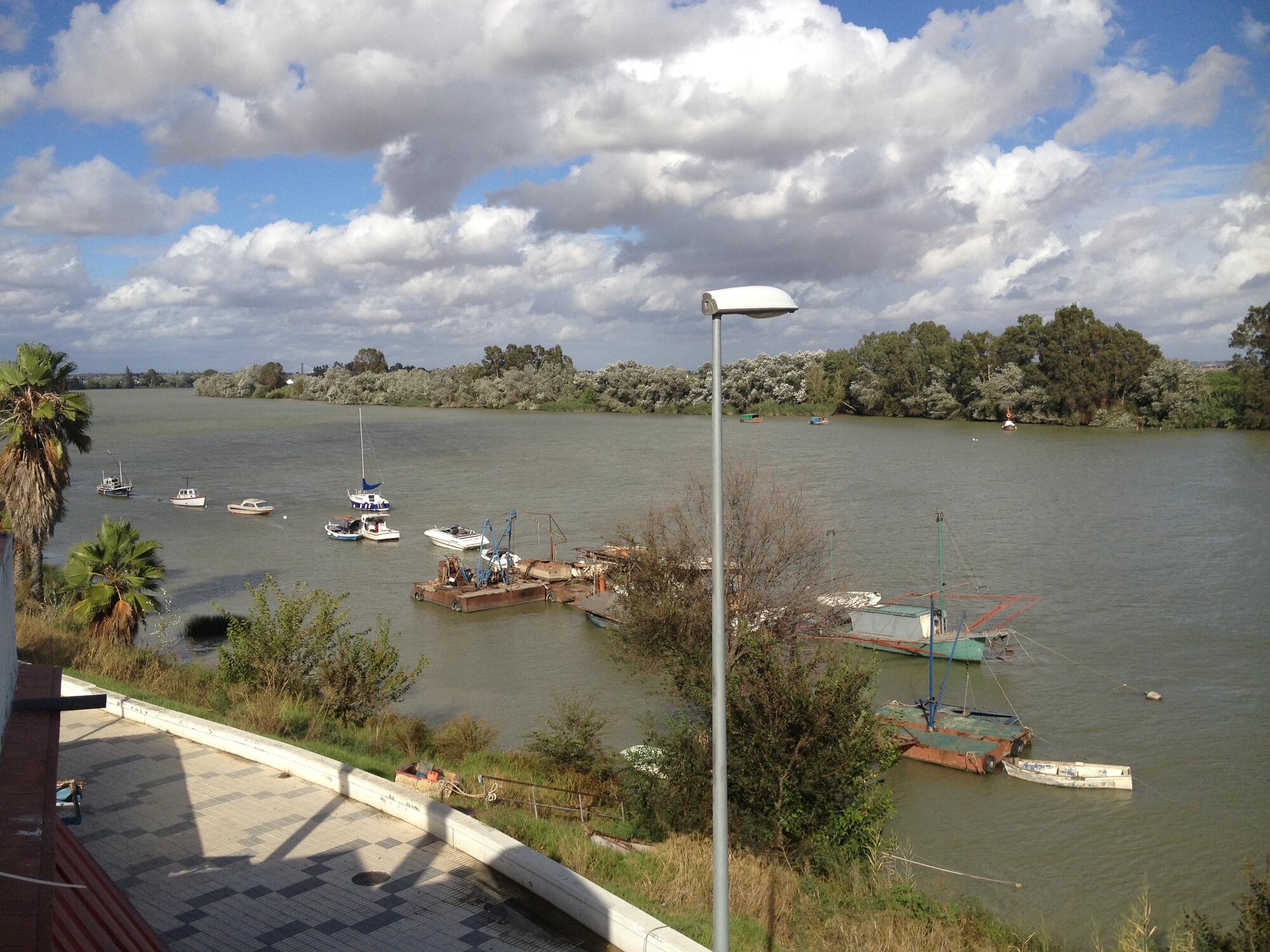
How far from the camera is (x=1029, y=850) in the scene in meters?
18.0

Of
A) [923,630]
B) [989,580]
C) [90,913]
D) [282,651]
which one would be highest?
[90,913]

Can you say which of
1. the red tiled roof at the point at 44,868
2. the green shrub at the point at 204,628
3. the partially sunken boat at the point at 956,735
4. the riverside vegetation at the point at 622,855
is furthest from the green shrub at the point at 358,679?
the green shrub at the point at 204,628

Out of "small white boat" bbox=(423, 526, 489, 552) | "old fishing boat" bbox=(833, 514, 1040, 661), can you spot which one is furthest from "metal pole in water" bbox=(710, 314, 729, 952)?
"small white boat" bbox=(423, 526, 489, 552)

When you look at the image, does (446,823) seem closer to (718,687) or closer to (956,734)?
(718,687)

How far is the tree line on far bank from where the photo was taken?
87500 millimetres

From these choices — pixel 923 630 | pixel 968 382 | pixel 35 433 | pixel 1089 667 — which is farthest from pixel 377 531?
pixel 968 382

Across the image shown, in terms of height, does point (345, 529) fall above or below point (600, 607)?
above

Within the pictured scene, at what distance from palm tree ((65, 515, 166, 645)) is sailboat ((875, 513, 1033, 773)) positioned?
15.9 m

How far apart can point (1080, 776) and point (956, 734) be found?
9.19 ft

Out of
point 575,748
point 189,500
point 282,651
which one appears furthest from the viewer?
point 189,500

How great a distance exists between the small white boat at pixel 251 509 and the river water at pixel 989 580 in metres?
1.15

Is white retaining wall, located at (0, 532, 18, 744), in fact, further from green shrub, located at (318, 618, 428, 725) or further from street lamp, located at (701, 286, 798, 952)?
green shrub, located at (318, 618, 428, 725)

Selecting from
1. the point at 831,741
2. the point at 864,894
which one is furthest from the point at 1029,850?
the point at 864,894

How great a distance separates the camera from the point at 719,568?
6.41 metres
